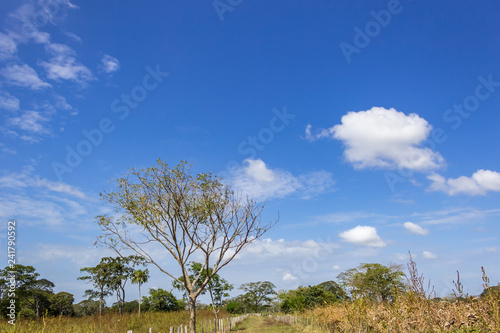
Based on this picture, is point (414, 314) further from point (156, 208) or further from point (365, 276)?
point (365, 276)

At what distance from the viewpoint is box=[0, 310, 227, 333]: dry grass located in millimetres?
10323

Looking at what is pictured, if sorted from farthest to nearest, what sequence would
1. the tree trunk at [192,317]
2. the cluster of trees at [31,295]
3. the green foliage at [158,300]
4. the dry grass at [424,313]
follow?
the green foliage at [158,300] → the cluster of trees at [31,295] → the tree trunk at [192,317] → the dry grass at [424,313]

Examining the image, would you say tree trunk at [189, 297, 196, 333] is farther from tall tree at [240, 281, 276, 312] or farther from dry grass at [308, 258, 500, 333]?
tall tree at [240, 281, 276, 312]

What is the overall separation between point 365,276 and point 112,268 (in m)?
40.0

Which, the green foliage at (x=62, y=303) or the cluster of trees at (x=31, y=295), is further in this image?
the green foliage at (x=62, y=303)

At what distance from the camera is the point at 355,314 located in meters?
14.3

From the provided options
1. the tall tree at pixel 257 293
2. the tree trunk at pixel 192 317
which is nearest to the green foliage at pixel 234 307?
the tall tree at pixel 257 293

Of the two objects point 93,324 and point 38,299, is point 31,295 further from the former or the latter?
point 93,324

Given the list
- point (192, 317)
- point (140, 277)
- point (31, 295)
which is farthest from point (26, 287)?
point (192, 317)

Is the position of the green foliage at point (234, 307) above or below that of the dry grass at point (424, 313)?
below

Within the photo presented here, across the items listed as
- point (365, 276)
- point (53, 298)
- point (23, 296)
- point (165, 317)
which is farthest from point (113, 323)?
point (365, 276)

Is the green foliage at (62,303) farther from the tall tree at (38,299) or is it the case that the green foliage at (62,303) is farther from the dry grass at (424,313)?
the dry grass at (424,313)

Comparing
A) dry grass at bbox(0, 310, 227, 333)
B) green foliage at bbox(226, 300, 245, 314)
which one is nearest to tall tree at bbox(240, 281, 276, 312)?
green foliage at bbox(226, 300, 245, 314)

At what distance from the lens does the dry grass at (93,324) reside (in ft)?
33.9
